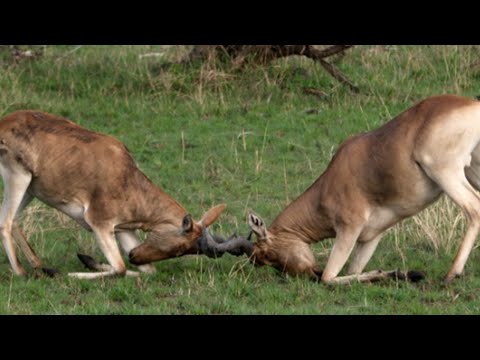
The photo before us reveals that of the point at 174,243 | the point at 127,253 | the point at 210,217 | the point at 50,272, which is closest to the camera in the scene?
the point at 50,272

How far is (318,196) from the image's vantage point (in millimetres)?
11312

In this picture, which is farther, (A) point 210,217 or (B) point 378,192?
(A) point 210,217

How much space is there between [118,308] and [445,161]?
299 cm

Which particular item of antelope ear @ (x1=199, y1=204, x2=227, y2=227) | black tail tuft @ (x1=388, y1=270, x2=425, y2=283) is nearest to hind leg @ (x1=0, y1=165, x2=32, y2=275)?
antelope ear @ (x1=199, y1=204, x2=227, y2=227)

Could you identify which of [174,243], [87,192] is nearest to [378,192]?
[174,243]

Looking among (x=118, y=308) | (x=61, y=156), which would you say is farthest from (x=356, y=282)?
(x=61, y=156)

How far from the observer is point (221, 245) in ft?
35.7

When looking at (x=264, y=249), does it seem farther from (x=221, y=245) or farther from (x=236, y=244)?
(x=221, y=245)

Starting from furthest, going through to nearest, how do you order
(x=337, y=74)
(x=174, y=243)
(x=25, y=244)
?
(x=337, y=74)
(x=25, y=244)
(x=174, y=243)

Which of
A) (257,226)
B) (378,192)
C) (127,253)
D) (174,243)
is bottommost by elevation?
(127,253)

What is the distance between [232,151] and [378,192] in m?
4.11

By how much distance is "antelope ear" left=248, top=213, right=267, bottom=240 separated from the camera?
1104cm

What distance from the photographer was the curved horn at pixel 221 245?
1088 cm

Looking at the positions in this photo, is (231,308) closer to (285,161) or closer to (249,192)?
(249,192)
